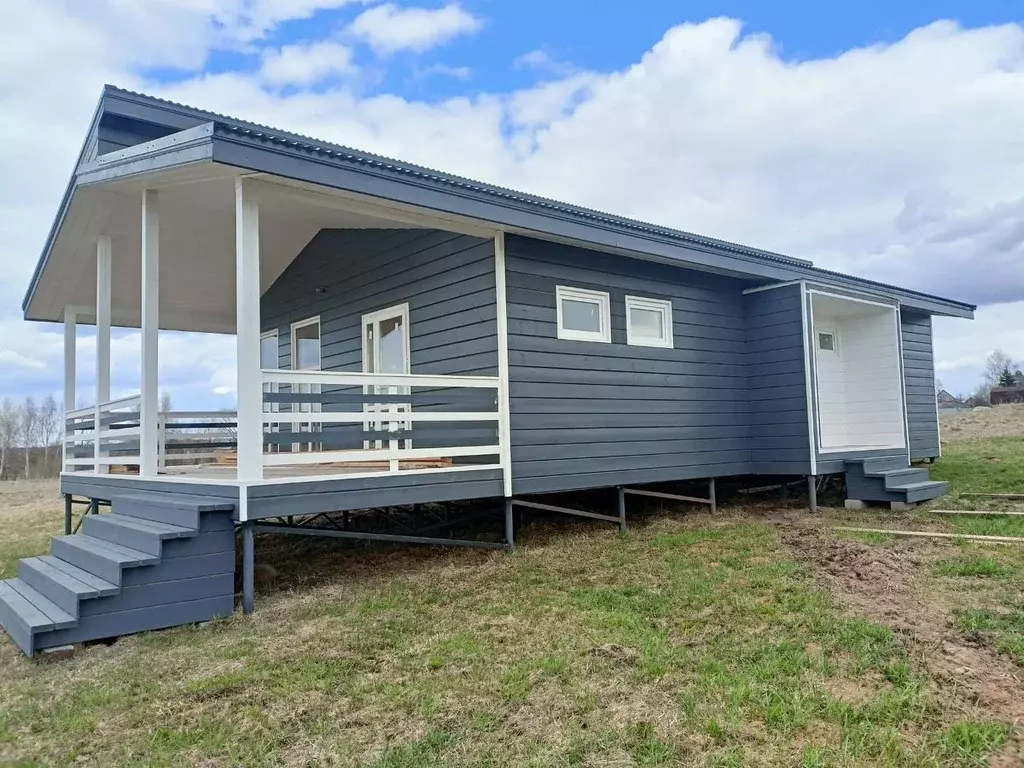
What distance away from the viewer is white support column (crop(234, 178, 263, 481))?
4.95 m

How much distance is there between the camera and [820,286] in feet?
29.8

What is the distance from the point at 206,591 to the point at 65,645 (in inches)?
32.7

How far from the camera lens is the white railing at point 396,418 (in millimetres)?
5227

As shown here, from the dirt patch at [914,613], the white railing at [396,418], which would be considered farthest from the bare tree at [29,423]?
the dirt patch at [914,613]

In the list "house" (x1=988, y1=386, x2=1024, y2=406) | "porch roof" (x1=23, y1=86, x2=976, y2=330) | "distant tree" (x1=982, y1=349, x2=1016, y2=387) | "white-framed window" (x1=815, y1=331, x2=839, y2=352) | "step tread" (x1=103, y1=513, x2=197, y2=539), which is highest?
"distant tree" (x1=982, y1=349, x2=1016, y2=387)

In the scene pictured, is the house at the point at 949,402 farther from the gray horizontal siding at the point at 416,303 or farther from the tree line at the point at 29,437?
the tree line at the point at 29,437

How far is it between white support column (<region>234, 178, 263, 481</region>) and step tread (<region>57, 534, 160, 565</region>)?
2.57ft

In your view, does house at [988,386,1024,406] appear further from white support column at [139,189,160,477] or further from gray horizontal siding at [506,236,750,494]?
white support column at [139,189,160,477]

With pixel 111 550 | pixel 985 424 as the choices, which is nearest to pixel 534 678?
pixel 111 550

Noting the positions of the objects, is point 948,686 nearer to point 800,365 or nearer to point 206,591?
point 206,591

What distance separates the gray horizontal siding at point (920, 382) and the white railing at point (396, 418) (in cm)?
878

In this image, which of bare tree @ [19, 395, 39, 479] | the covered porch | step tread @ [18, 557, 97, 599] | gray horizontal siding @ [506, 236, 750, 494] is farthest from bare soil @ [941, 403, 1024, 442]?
bare tree @ [19, 395, 39, 479]

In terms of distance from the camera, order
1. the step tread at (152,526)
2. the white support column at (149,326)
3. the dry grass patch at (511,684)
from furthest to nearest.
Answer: the white support column at (149,326)
the step tread at (152,526)
the dry grass patch at (511,684)

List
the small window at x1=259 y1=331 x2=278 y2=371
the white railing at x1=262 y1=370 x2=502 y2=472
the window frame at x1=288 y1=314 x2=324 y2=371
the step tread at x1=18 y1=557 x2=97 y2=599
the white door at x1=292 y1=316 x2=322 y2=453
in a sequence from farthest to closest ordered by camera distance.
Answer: the small window at x1=259 y1=331 x2=278 y2=371 < the white door at x1=292 y1=316 x2=322 y2=453 < the window frame at x1=288 y1=314 x2=324 y2=371 < the white railing at x1=262 y1=370 x2=502 y2=472 < the step tread at x1=18 y1=557 x2=97 y2=599
